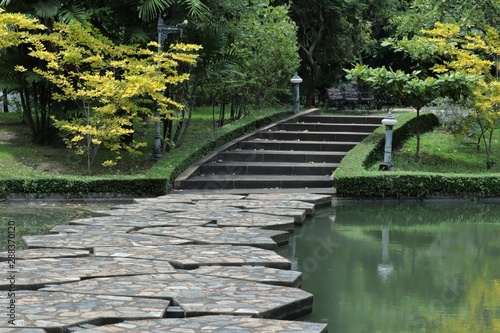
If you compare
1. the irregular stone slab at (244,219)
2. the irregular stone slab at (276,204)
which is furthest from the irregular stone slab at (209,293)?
the irregular stone slab at (276,204)

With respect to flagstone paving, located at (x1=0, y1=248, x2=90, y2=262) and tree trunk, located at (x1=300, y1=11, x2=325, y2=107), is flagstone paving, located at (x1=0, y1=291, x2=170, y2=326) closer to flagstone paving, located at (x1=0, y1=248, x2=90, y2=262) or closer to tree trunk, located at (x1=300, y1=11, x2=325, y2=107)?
flagstone paving, located at (x1=0, y1=248, x2=90, y2=262)

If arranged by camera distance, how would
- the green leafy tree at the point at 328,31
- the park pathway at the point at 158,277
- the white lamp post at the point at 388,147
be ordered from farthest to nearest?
1. the green leafy tree at the point at 328,31
2. the white lamp post at the point at 388,147
3. the park pathway at the point at 158,277

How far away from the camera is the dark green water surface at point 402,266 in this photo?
25.4 feet

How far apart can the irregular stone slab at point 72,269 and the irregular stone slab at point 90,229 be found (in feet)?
5.60

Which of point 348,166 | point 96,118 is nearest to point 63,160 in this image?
point 96,118

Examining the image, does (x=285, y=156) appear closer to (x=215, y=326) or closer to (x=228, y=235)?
(x=228, y=235)

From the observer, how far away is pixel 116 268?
8617 millimetres

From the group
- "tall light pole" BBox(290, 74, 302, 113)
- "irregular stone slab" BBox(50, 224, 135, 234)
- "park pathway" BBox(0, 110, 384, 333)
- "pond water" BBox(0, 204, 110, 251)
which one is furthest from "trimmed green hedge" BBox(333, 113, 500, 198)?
"tall light pole" BBox(290, 74, 302, 113)

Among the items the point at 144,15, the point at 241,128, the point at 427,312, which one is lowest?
the point at 427,312

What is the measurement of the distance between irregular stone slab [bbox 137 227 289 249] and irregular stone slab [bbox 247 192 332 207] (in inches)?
123

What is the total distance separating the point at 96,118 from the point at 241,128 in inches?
161

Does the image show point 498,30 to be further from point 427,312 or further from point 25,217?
point 427,312

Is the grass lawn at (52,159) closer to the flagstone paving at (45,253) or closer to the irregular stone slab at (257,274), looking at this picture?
the flagstone paving at (45,253)

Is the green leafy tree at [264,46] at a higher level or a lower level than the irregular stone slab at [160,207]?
higher
